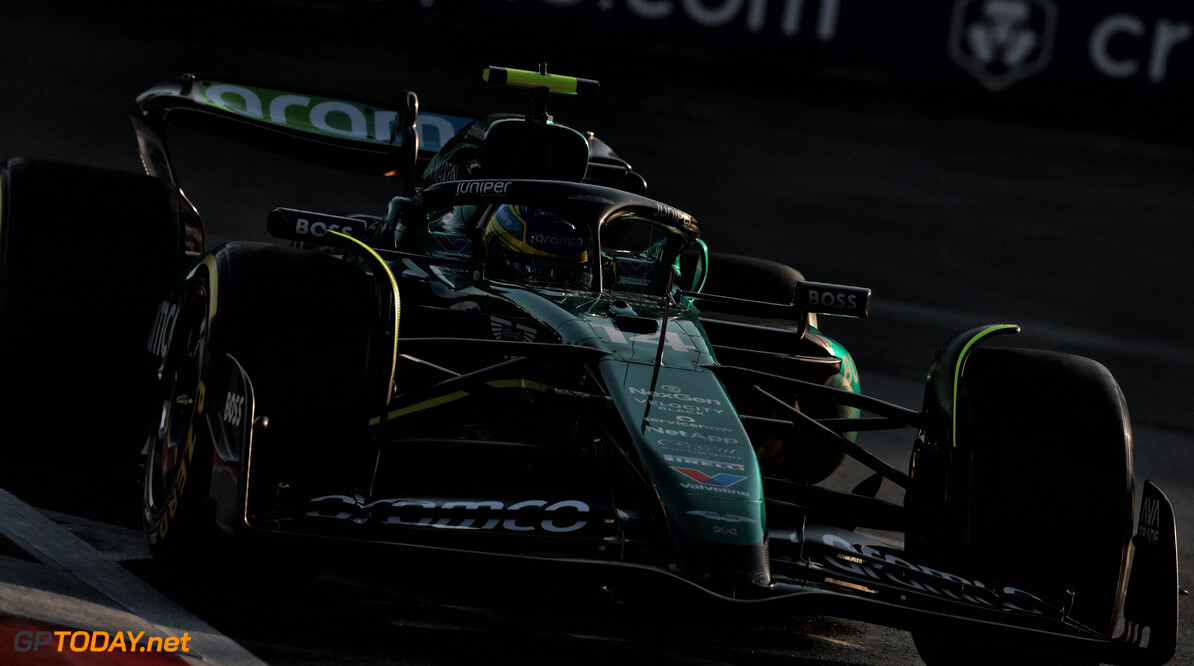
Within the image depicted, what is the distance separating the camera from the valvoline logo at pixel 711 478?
368cm

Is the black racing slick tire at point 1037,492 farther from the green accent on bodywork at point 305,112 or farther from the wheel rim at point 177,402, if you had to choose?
the green accent on bodywork at point 305,112

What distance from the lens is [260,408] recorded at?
3693 mm

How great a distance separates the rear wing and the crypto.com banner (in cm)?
687

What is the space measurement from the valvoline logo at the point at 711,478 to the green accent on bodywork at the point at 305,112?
435 cm

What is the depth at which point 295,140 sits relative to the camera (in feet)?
24.6

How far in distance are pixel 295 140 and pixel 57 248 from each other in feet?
8.54

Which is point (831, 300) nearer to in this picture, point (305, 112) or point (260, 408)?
point (260, 408)

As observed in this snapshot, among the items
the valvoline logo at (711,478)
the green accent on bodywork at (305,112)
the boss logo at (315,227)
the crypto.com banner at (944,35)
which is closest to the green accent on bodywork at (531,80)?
the green accent on bodywork at (305,112)

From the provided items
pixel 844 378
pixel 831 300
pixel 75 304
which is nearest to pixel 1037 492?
pixel 831 300

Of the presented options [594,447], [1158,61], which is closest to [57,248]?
[594,447]

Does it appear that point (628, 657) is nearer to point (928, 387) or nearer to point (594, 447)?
point (594, 447)

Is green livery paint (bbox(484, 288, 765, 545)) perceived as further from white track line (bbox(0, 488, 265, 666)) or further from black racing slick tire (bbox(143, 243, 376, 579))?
white track line (bbox(0, 488, 265, 666))

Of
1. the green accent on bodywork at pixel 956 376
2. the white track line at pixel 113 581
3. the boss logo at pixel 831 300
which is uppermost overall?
the boss logo at pixel 831 300

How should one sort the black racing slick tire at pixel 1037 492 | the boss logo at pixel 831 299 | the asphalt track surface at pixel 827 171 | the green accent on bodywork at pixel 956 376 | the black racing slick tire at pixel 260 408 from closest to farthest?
the black racing slick tire at pixel 260 408 < the black racing slick tire at pixel 1037 492 < the green accent on bodywork at pixel 956 376 < the boss logo at pixel 831 299 < the asphalt track surface at pixel 827 171
